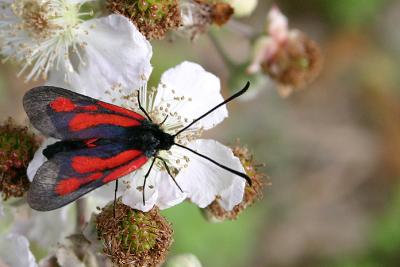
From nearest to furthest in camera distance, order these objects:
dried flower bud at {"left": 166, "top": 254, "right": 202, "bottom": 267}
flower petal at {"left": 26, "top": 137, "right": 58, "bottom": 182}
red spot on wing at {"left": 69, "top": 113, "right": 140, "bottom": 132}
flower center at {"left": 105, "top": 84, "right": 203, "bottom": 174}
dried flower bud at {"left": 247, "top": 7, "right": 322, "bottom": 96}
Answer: red spot on wing at {"left": 69, "top": 113, "right": 140, "bottom": 132} → flower petal at {"left": 26, "top": 137, "right": 58, "bottom": 182} → flower center at {"left": 105, "top": 84, "right": 203, "bottom": 174} → dried flower bud at {"left": 166, "top": 254, "right": 202, "bottom": 267} → dried flower bud at {"left": 247, "top": 7, "right": 322, "bottom": 96}

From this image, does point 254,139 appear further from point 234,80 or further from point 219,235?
point 234,80

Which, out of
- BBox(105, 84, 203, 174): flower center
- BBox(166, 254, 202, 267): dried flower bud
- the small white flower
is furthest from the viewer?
the small white flower

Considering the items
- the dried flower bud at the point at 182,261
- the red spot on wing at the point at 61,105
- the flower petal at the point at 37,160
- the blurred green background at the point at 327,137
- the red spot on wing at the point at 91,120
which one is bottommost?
the blurred green background at the point at 327,137

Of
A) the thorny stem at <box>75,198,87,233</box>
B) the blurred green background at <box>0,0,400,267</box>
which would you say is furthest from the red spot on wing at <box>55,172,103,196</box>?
the blurred green background at <box>0,0,400,267</box>

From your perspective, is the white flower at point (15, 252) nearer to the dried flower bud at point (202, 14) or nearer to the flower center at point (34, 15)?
the flower center at point (34, 15)

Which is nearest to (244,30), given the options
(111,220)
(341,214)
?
(111,220)

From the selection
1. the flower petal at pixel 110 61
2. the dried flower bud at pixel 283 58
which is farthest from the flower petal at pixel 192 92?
the dried flower bud at pixel 283 58

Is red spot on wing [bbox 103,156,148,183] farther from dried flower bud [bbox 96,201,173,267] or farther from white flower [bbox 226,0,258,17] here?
white flower [bbox 226,0,258,17]
